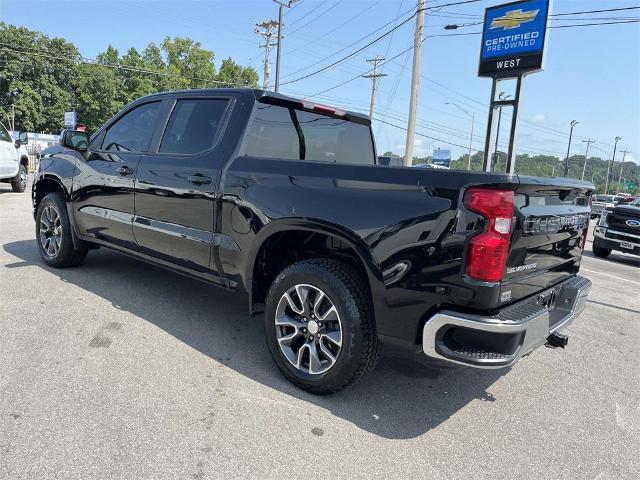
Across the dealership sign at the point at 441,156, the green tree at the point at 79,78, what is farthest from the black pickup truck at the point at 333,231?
the dealership sign at the point at 441,156

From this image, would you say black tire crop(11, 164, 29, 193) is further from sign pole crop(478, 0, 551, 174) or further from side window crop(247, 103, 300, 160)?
sign pole crop(478, 0, 551, 174)

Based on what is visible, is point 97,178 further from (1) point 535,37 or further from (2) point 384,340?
(1) point 535,37

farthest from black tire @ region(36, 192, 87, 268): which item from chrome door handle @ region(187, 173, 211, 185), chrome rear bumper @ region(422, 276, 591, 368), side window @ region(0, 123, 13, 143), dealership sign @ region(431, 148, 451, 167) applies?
dealership sign @ region(431, 148, 451, 167)

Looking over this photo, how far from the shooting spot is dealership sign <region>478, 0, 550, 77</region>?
48.8ft

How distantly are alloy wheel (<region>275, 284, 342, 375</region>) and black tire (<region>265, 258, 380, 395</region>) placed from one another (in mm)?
36

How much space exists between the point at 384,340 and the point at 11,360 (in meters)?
2.46

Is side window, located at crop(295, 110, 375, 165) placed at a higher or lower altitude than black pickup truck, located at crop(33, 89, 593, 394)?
higher

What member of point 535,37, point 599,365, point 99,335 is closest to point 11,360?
point 99,335

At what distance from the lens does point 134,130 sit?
14.5ft

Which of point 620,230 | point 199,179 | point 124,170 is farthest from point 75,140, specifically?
point 620,230

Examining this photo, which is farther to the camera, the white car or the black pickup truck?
the white car

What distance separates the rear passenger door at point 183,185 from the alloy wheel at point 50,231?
164 cm

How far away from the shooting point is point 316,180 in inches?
Answer: 114

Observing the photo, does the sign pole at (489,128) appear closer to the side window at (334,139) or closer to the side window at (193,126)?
the side window at (334,139)
